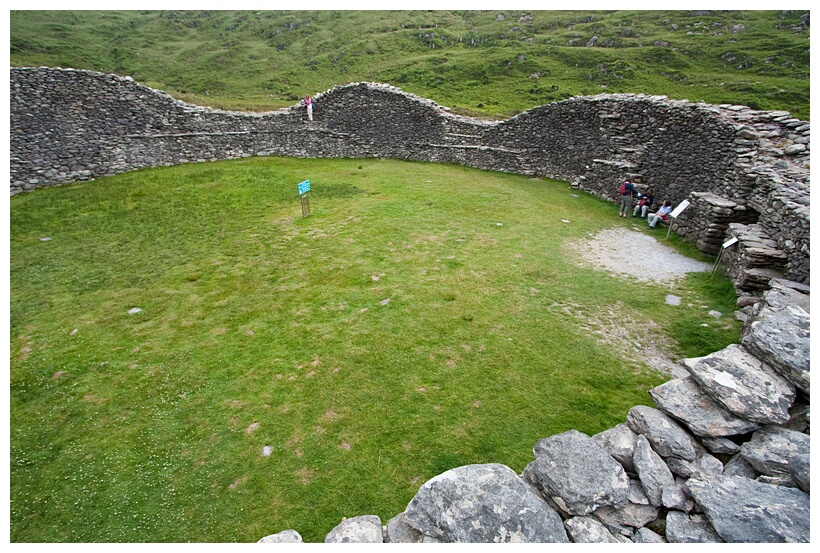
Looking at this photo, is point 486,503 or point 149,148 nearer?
point 486,503

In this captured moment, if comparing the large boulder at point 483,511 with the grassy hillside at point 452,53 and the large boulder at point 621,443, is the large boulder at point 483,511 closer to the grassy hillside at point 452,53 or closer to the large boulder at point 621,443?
the large boulder at point 621,443

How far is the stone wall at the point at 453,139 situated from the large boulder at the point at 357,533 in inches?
407

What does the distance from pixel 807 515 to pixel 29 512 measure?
8297 mm

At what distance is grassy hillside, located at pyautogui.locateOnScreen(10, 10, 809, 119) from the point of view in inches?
2062

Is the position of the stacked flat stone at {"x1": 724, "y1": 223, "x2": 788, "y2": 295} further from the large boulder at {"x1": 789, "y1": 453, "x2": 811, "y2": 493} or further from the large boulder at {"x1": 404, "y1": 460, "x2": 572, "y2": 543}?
the large boulder at {"x1": 404, "y1": 460, "x2": 572, "y2": 543}

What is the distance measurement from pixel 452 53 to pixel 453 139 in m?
56.2

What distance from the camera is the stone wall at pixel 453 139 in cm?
A: 1323

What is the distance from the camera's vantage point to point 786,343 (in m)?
4.84

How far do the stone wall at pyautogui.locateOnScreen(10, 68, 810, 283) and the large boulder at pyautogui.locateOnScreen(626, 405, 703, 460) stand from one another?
7.18 metres

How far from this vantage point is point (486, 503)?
12.2 ft

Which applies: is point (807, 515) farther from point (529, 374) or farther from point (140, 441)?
point (140, 441)

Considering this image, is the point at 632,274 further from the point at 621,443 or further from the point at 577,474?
the point at 577,474

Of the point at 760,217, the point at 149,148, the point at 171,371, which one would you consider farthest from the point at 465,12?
the point at 171,371

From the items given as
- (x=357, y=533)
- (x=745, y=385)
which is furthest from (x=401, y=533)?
(x=745, y=385)
